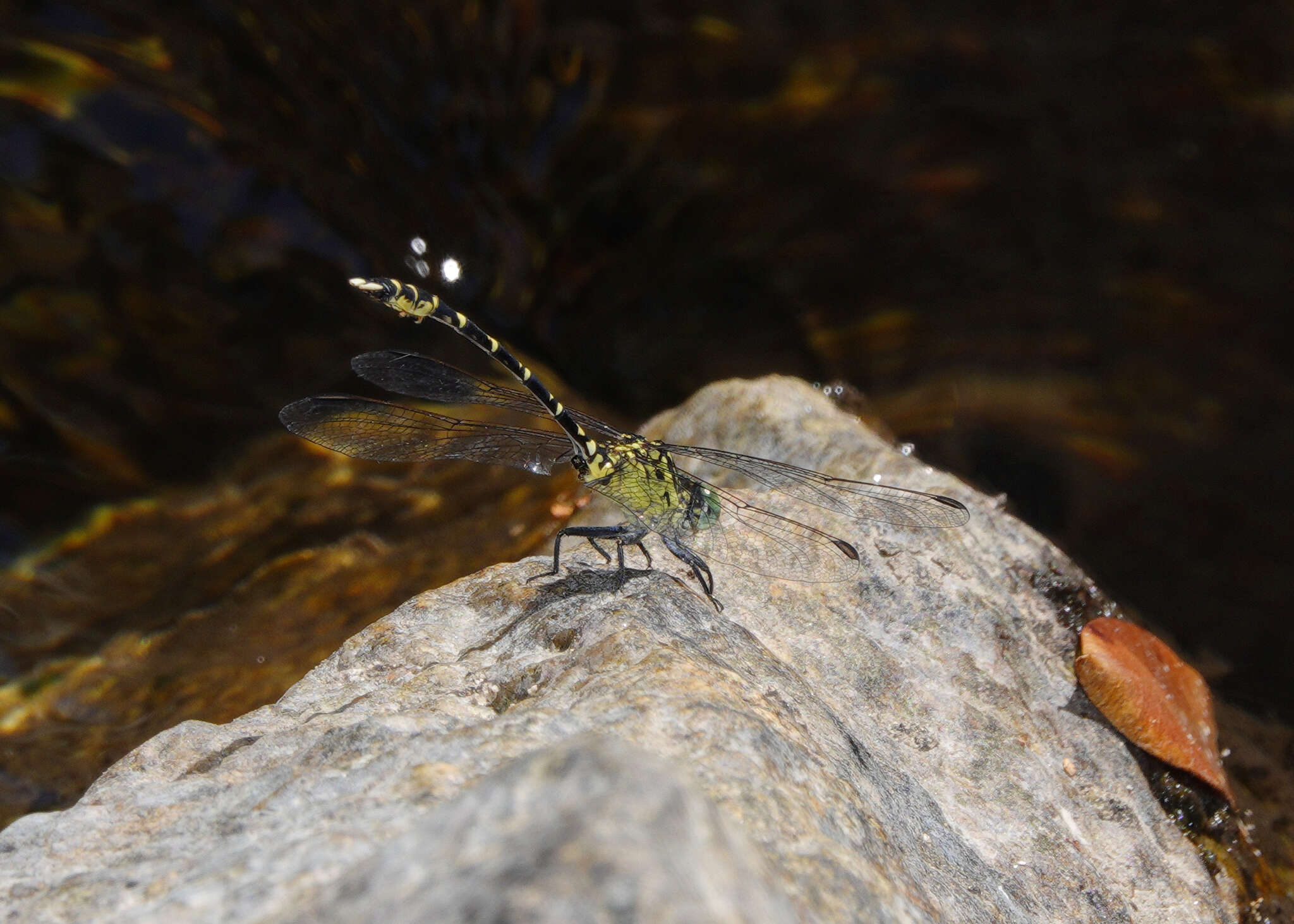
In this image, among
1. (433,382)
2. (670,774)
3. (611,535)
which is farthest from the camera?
(433,382)

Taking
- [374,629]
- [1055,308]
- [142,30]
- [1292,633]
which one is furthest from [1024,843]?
[142,30]

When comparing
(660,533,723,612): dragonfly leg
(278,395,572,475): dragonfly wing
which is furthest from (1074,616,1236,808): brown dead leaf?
(278,395,572,475): dragonfly wing

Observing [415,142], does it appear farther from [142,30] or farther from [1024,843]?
[1024,843]

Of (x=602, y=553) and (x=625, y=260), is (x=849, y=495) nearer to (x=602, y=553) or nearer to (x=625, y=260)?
(x=602, y=553)

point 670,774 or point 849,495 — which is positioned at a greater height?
point 849,495

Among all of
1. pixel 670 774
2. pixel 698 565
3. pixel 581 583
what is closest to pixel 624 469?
pixel 698 565

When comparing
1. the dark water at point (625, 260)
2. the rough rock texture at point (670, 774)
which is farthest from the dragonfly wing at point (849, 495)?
the dark water at point (625, 260)
